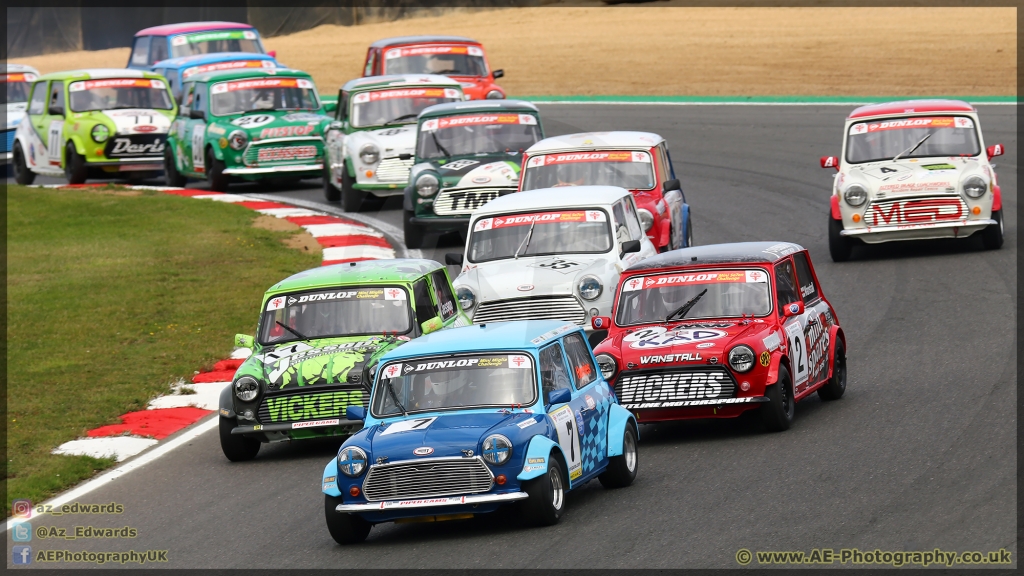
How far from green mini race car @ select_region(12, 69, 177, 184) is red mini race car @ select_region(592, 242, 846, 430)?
593 inches

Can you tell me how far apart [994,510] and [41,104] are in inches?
837

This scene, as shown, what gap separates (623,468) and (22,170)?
20.1 meters

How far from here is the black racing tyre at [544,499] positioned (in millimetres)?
8297

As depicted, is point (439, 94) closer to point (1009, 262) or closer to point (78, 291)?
point (78, 291)

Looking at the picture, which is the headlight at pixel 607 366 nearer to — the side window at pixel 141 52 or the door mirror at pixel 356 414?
the door mirror at pixel 356 414

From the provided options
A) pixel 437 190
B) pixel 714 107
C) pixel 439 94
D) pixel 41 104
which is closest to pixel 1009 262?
pixel 437 190

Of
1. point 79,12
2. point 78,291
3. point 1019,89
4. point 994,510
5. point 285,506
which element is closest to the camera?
point 994,510

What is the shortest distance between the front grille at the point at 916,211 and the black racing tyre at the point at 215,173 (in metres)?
10.4

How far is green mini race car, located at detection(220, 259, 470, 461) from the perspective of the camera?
10836 mm

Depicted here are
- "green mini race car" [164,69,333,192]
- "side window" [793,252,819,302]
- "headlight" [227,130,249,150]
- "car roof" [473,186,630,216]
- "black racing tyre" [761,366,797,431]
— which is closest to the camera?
"black racing tyre" [761,366,797,431]

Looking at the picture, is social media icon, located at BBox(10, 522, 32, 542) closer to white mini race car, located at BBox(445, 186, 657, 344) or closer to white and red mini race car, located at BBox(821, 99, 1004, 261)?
white mini race car, located at BBox(445, 186, 657, 344)

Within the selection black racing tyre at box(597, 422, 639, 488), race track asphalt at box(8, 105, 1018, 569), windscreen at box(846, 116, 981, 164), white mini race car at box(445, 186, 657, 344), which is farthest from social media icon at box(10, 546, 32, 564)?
windscreen at box(846, 116, 981, 164)

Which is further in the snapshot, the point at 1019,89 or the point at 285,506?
the point at 1019,89

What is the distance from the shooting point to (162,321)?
628 inches
